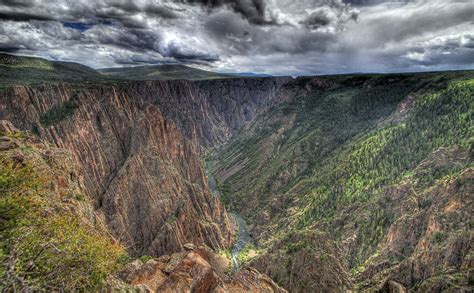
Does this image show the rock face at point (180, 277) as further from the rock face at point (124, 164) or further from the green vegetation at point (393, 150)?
the green vegetation at point (393, 150)

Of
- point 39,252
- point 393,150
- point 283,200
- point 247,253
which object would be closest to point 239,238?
point 247,253

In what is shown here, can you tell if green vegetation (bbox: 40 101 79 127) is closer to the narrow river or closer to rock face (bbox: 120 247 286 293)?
the narrow river

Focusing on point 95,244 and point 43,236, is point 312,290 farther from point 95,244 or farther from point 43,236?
point 43,236

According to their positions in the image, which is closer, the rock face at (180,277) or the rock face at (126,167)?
the rock face at (180,277)

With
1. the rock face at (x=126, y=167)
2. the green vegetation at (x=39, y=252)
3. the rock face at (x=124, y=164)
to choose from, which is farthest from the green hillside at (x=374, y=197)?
the green vegetation at (x=39, y=252)

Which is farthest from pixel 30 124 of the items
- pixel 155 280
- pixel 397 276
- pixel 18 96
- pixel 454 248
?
pixel 454 248

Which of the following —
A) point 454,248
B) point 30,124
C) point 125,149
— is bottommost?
point 454,248
